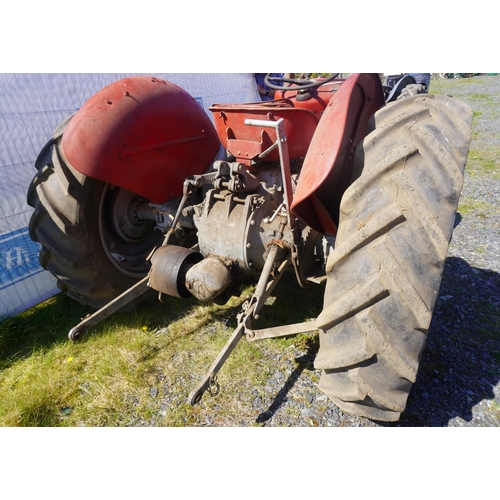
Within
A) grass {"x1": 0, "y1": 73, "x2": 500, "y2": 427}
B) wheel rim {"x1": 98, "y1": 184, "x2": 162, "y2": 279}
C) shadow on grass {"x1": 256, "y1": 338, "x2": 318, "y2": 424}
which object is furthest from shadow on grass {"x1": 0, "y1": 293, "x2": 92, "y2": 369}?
shadow on grass {"x1": 256, "y1": 338, "x2": 318, "y2": 424}

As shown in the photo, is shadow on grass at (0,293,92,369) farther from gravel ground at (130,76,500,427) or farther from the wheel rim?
gravel ground at (130,76,500,427)

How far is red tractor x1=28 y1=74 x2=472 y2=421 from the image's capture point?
4.04 feet

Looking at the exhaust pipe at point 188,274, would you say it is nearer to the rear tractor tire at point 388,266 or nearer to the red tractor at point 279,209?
the red tractor at point 279,209

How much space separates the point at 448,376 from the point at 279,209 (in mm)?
1176

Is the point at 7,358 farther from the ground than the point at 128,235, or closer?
closer

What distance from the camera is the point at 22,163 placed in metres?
2.99

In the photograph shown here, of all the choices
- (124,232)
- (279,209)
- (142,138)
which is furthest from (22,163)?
(279,209)

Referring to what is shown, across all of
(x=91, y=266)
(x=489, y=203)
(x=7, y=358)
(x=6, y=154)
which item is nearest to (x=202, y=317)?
(x=91, y=266)

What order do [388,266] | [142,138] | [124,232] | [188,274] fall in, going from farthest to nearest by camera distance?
[124,232] < [142,138] < [188,274] < [388,266]

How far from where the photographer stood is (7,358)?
243cm

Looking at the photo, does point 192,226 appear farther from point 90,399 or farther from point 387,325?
point 387,325

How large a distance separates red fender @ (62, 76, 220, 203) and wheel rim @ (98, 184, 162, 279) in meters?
0.20

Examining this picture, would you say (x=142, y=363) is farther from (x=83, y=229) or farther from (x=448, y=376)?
(x=448, y=376)

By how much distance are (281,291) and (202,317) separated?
588 mm
